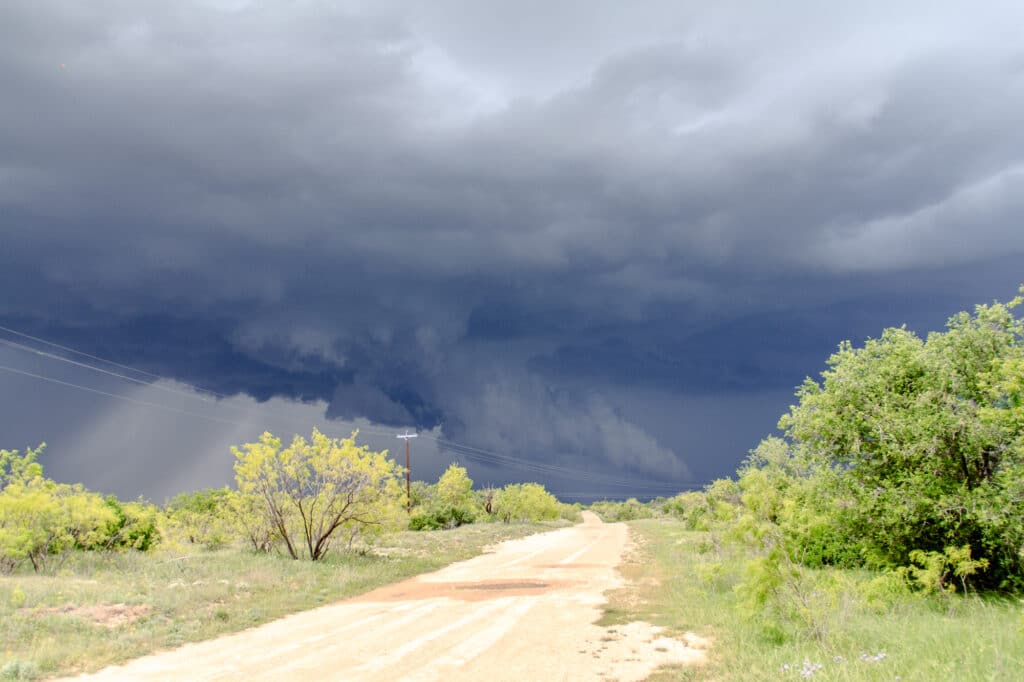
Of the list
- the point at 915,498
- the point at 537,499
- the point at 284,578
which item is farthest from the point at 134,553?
the point at 537,499

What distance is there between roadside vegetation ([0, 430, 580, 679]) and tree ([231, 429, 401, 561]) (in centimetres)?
5

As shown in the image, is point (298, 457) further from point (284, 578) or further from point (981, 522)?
point (981, 522)

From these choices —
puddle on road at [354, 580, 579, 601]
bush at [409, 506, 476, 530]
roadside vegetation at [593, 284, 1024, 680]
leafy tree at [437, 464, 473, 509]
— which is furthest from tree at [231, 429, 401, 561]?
leafy tree at [437, 464, 473, 509]

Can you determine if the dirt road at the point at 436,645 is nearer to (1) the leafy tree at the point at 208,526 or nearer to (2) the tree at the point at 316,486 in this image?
(2) the tree at the point at 316,486

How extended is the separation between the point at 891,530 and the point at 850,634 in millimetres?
5944

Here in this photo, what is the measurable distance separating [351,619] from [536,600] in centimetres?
549

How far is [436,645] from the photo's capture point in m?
12.7

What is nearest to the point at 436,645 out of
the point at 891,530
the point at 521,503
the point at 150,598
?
the point at 150,598

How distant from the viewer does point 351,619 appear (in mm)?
15906

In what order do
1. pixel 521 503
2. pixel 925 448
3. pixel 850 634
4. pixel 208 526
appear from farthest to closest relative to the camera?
pixel 521 503 < pixel 208 526 < pixel 925 448 < pixel 850 634

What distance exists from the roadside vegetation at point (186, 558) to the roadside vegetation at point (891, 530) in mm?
10244

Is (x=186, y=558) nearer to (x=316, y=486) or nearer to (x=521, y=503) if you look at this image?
(x=316, y=486)

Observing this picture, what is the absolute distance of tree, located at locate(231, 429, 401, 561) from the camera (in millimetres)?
27312

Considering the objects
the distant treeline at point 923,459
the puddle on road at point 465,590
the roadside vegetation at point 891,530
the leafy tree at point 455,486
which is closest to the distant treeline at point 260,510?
the puddle on road at point 465,590
